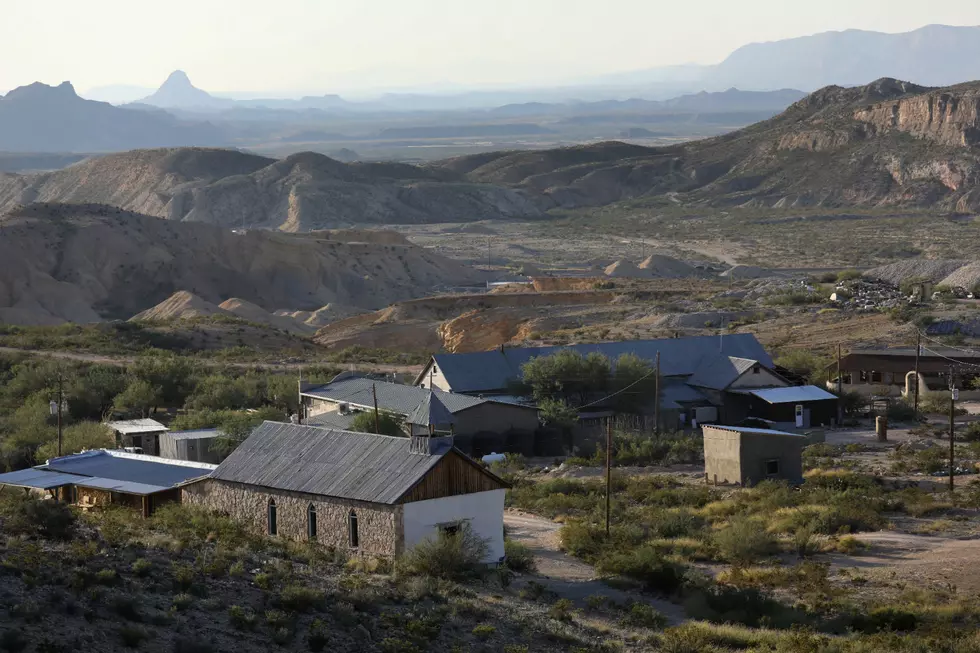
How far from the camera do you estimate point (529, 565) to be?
82.8 feet

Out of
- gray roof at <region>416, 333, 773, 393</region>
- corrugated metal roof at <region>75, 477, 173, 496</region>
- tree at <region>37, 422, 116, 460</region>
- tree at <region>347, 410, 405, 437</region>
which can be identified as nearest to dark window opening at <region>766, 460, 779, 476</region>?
tree at <region>347, 410, 405, 437</region>

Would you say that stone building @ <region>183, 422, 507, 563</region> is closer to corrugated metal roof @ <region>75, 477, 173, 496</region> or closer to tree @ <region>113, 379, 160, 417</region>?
corrugated metal roof @ <region>75, 477, 173, 496</region>

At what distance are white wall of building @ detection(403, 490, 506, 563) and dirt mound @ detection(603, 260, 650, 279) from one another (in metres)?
63.7

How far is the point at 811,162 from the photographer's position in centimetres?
14775

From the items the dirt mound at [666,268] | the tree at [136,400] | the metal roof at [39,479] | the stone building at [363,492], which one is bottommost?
the dirt mound at [666,268]

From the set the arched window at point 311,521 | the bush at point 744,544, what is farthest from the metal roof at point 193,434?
the bush at point 744,544

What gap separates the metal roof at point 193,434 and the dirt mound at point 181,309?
31.7 m

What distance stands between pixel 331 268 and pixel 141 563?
67.1 metres

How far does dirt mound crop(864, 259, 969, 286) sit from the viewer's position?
242 ft

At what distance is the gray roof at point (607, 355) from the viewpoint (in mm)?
42344

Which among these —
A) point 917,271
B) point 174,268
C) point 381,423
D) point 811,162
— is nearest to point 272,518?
point 381,423

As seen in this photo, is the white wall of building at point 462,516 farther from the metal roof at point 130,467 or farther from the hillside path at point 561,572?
the metal roof at point 130,467

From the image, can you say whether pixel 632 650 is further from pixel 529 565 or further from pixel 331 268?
pixel 331 268

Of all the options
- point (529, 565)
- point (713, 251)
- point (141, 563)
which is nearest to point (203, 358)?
point (529, 565)
